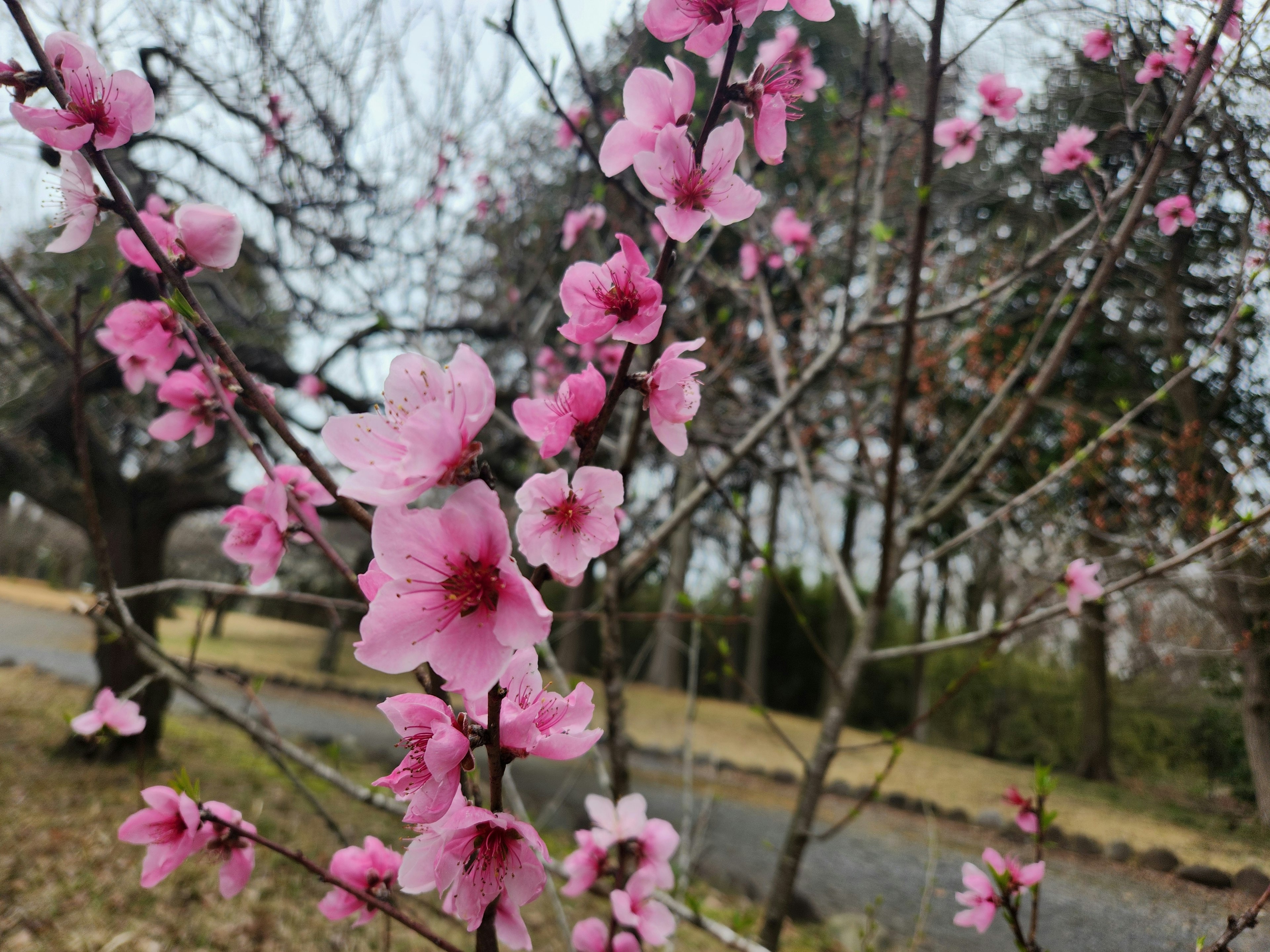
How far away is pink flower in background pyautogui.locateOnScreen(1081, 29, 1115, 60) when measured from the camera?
181 centimetres

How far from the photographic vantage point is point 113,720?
1.33m

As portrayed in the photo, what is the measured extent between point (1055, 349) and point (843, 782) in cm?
486

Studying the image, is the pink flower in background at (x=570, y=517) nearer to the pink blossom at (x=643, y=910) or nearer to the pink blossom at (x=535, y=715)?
the pink blossom at (x=535, y=715)

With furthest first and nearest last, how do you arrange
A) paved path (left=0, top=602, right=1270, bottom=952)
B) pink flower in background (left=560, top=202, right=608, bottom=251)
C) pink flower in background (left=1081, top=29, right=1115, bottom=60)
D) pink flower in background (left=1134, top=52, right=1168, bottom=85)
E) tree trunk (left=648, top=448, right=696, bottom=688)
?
tree trunk (left=648, top=448, right=696, bottom=688), pink flower in background (left=560, top=202, right=608, bottom=251), pink flower in background (left=1081, top=29, right=1115, bottom=60), pink flower in background (left=1134, top=52, right=1168, bottom=85), paved path (left=0, top=602, right=1270, bottom=952)

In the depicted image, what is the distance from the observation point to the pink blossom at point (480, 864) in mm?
535

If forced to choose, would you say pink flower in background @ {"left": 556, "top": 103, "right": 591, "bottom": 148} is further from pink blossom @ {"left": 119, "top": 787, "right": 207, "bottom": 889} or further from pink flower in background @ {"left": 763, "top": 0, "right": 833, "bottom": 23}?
pink blossom @ {"left": 119, "top": 787, "right": 207, "bottom": 889}

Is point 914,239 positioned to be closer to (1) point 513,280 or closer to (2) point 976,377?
(1) point 513,280

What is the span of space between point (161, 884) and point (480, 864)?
3577 mm

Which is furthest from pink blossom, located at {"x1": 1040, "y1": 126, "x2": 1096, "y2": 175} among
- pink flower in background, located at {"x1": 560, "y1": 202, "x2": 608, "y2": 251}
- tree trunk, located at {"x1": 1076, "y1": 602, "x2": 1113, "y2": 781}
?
pink flower in background, located at {"x1": 560, "y1": 202, "x2": 608, "y2": 251}

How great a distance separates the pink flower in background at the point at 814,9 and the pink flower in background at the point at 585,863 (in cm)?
114

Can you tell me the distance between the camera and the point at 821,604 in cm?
1249

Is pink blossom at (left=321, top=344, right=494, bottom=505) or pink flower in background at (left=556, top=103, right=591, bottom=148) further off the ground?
pink flower in background at (left=556, top=103, right=591, bottom=148)

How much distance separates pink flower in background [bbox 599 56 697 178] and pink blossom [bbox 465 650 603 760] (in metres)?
0.49

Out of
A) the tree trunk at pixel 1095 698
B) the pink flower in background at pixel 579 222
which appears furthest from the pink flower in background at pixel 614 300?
the pink flower in background at pixel 579 222
